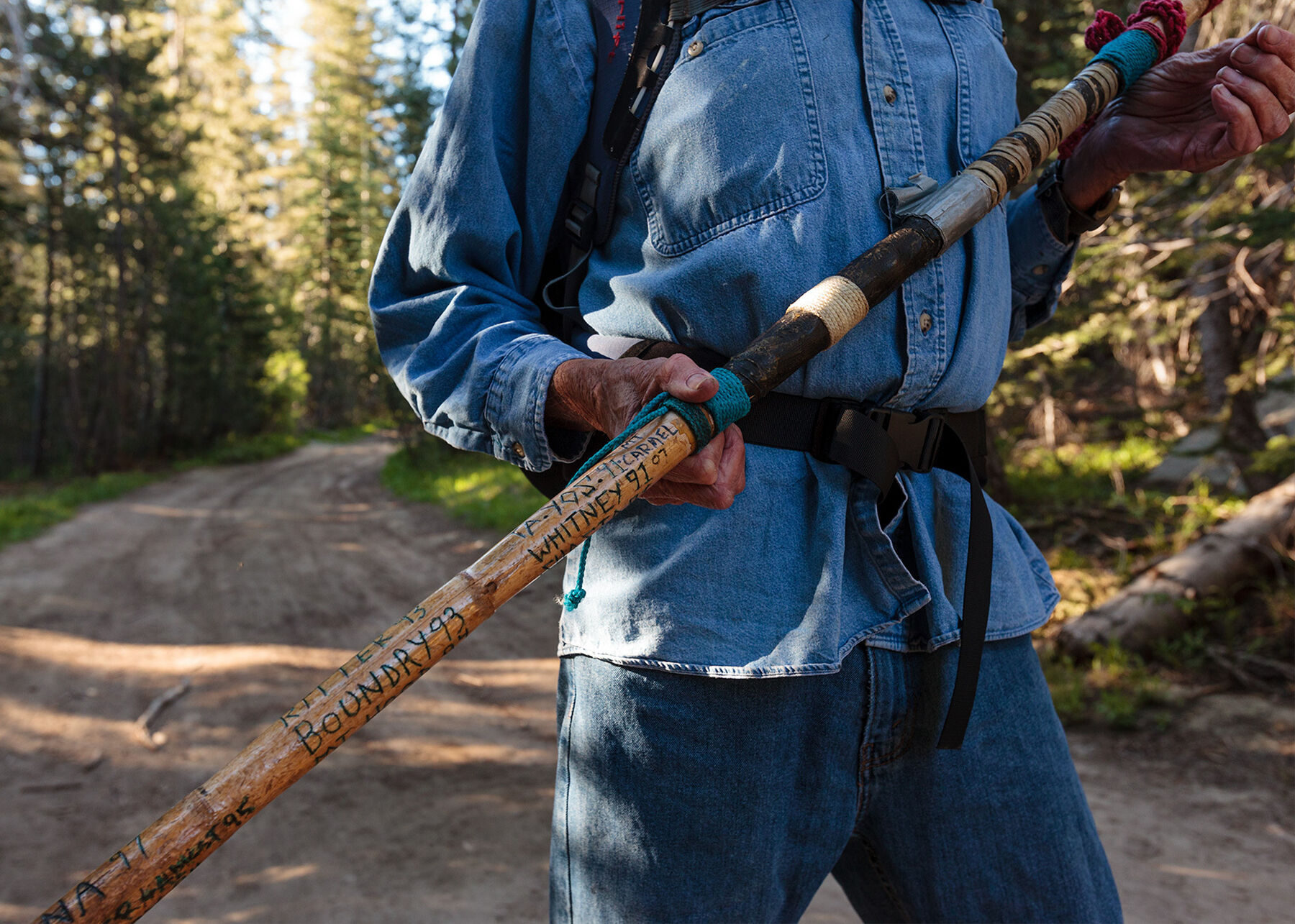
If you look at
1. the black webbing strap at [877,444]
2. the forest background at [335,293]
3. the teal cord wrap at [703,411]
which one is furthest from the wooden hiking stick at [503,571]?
the forest background at [335,293]

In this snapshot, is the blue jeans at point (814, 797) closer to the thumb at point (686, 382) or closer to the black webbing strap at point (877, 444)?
the black webbing strap at point (877, 444)

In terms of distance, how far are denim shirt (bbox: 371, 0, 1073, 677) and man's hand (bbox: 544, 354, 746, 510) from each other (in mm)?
Result: 76

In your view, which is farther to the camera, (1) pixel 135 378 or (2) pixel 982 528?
(1) pixel 135 378

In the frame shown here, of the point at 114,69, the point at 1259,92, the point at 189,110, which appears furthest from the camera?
the point at 189,110

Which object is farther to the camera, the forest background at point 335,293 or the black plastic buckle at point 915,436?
the forest background at point 335,293

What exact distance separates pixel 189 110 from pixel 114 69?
39.5 ft

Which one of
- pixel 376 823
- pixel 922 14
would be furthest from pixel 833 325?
pixel 376 823

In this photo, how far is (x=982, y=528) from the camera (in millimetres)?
1382

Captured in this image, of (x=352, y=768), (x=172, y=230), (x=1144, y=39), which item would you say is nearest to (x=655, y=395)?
(x=1144, y=39)

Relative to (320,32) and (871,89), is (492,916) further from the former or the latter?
(320,32)

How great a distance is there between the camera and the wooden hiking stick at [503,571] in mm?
814

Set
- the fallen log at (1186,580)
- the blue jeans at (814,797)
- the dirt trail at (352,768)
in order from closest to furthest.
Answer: the blue jeans at (814,797) → the dirt trail at (352,768) → the fallen log at (1186,580)

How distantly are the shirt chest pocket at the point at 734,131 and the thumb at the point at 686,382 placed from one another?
0.31 meters

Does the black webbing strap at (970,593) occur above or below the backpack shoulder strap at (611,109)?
below
